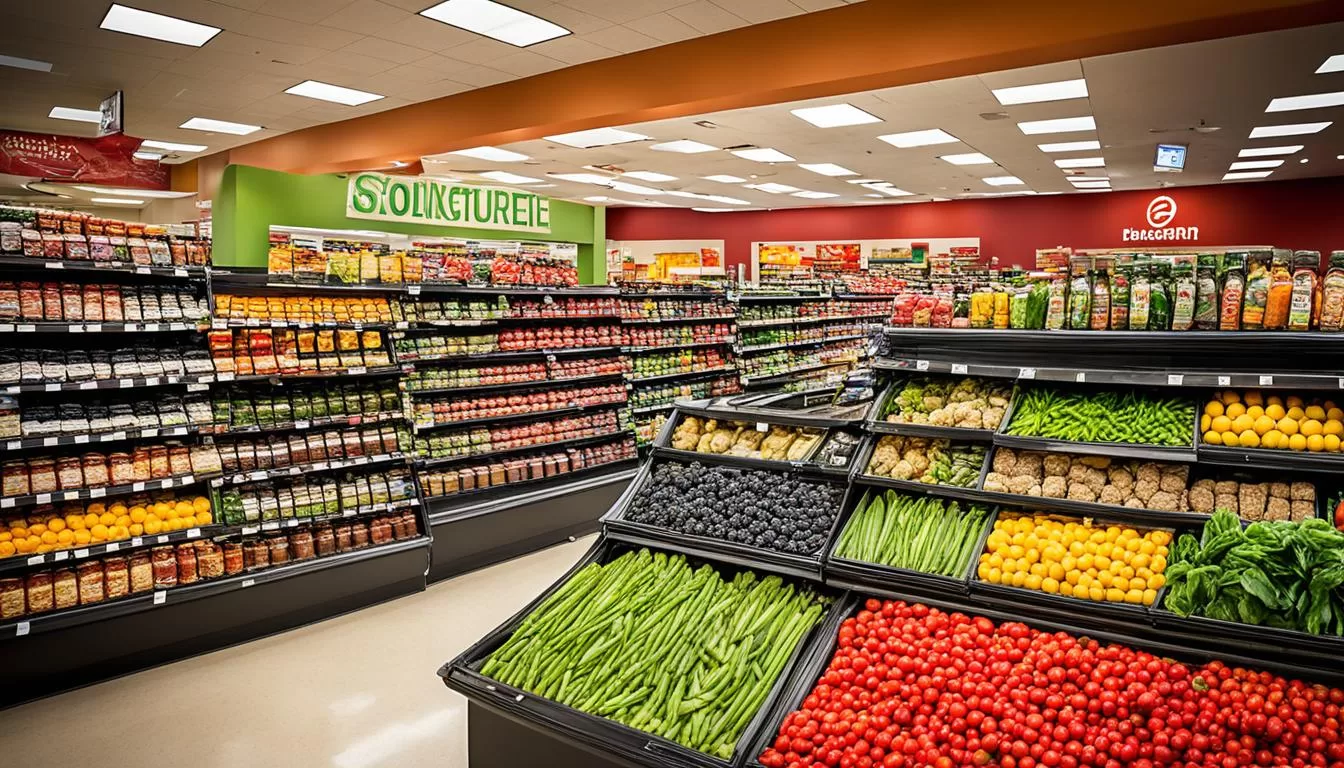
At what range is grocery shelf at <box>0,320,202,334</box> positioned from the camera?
12.5 feet

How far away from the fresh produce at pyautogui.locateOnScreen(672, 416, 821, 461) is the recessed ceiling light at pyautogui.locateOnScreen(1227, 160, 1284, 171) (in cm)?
1145

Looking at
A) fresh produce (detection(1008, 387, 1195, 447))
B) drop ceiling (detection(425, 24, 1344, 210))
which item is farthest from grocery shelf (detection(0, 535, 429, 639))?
drop ceiling (detection(425, 24, 1344, 210))

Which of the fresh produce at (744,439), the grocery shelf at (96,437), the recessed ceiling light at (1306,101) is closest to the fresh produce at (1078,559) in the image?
the fresh produce at (744,439)

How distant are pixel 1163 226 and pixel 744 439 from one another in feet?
47.7

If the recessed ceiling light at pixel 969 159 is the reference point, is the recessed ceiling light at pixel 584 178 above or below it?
below

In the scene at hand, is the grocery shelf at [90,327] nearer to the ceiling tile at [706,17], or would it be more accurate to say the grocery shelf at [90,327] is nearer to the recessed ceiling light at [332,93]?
the ceiling tile at [706,17]

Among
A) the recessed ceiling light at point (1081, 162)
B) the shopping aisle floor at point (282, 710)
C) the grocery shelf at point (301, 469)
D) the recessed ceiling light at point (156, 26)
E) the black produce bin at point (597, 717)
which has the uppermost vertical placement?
the recessed ceiling light at point (156, 26)

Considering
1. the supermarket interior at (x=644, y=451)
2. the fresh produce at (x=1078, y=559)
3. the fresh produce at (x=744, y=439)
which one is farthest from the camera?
the fresh produce at (x=744, y=439)

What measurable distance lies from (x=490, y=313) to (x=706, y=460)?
296cm

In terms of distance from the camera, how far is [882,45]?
5.48 metres

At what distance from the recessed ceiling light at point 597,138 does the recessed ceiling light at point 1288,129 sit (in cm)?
725

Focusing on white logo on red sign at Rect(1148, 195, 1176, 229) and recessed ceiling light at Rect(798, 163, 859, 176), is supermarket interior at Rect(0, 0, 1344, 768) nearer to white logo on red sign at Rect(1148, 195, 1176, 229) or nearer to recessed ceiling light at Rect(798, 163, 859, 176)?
recessed ceiling light at Rect(798, 163, 859, 176)

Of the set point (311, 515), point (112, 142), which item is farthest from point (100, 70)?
point (311, 515)

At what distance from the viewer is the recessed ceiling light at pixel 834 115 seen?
26.3ft
